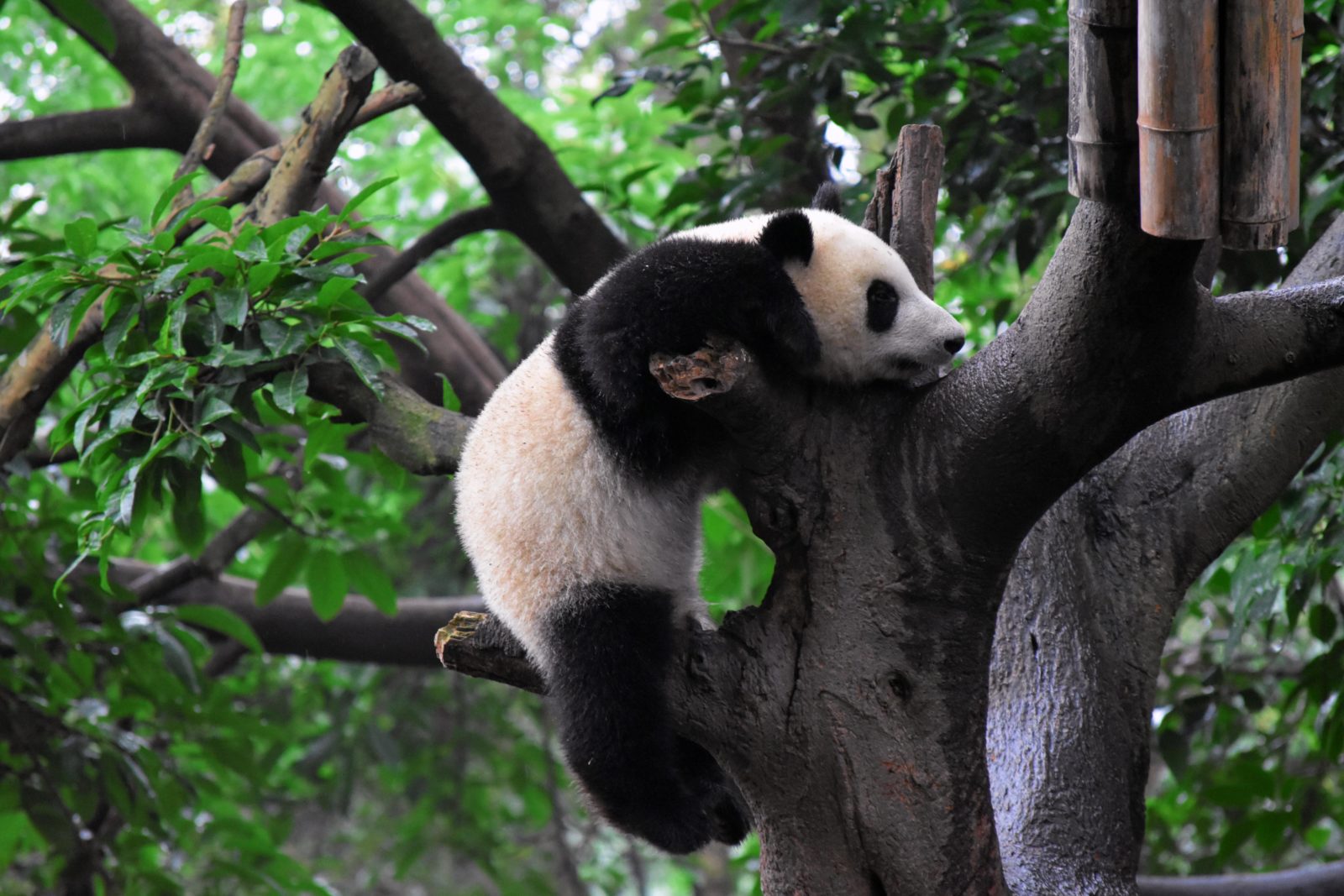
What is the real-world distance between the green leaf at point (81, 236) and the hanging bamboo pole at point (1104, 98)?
214cm

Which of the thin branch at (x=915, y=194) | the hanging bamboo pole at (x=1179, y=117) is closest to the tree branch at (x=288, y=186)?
the thin branch at (x=915, y=194)

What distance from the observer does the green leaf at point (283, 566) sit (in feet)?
13.0

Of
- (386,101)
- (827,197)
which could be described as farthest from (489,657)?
(386,101)

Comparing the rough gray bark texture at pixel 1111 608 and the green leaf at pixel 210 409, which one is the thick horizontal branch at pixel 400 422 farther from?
the rough gray bark texture at pixel 1111 608

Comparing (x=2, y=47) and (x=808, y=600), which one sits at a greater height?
(x=2, y=47)

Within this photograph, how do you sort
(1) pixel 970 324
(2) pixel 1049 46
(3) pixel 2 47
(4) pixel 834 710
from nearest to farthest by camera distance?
(4) pixel 834 710
(2) pixel 1049 46
(1) pixel 970 324
(3) pixel 2 47

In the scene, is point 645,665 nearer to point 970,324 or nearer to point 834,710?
point 834,710

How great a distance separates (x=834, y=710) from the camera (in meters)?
2.34

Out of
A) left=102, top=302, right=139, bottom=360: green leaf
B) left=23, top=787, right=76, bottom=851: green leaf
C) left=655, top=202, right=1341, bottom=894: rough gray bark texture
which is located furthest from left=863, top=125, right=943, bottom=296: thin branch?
left=23, top=787, right=76, bottom=851: green leaf

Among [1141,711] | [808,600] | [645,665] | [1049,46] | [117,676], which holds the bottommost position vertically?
[117,676]

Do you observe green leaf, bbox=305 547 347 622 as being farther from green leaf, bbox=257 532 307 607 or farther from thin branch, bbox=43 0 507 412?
thin branch, bbox=43 0 507 412

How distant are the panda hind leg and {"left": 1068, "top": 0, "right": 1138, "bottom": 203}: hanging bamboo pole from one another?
1270mm

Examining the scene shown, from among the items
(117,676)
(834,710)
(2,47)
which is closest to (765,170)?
(834,710)

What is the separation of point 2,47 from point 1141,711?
6.09 meters
